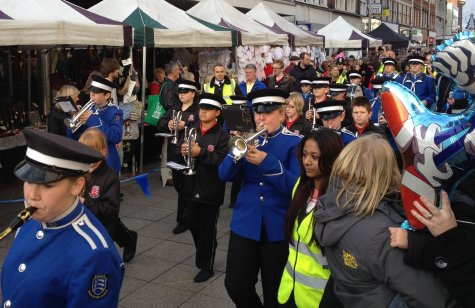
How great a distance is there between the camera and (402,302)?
2.19 meters

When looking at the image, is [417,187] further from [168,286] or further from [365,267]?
[168,286]

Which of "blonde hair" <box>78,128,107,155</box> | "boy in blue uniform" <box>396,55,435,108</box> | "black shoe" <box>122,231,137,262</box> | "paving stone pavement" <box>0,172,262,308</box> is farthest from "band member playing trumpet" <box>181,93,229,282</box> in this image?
"boy in blue uniform" <box>396,55,435,108</box>

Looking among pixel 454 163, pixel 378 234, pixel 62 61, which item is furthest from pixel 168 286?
pixel 62 61

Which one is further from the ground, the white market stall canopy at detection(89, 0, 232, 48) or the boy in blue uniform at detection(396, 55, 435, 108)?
the white market stall canopy at detection(89, 0, 232, 48)

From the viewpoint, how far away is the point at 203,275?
5.45 meters

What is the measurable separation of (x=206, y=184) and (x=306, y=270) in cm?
240

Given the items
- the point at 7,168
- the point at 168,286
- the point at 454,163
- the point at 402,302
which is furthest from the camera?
the point at 7,168

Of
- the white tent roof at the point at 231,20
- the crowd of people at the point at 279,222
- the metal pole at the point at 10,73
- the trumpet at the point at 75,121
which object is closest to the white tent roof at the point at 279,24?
the white tent roof at the point at 231,20

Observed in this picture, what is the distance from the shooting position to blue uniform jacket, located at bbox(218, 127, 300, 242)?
3.90 m

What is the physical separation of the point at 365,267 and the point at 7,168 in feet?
27.6

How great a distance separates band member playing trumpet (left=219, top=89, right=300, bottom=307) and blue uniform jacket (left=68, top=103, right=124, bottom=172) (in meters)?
2.69

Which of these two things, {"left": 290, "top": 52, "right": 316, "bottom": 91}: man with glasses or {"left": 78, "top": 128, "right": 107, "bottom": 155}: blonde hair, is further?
{"left": 290, "top": 52, "right": 316, "bottom": 91}: man with glasses

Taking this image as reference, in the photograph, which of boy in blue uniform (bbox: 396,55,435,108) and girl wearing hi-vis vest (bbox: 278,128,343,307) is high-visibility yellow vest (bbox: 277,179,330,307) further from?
boy in blue uniform (bbox: 396,55,435,108)

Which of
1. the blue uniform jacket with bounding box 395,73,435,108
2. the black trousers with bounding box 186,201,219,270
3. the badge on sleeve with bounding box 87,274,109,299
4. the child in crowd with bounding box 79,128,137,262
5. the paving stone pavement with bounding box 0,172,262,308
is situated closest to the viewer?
the badge on sleeve with bounding box 87,274,109,299
